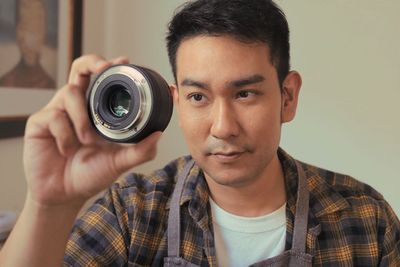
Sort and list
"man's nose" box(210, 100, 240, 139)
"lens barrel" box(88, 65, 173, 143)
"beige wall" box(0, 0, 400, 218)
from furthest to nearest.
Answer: "beige wall" box(0, 0, 400, 218) < "man's nose" box(210, 100, 240, 139) < "lens barrel" box(88, 65, 173, 143)

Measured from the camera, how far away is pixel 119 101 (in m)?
0.57

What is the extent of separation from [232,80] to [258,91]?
0.21 ft

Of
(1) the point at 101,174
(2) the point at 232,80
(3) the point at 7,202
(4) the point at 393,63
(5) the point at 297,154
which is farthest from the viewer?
(5) the point at 297,154

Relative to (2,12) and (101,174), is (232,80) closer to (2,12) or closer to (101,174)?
(101,174)

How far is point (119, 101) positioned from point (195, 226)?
Result: 40 centimetres

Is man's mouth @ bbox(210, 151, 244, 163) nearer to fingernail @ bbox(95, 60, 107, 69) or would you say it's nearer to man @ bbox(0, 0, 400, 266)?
man @ bbox(0, 0, 400, 266)

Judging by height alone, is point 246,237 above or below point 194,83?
below

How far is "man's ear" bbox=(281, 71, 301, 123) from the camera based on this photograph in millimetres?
913

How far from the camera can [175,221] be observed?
87cm

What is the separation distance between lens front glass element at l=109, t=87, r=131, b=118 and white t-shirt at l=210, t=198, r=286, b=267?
42 centimetres

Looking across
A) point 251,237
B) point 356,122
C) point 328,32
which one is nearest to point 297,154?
point 356,122

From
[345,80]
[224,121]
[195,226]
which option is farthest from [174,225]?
[345,80]

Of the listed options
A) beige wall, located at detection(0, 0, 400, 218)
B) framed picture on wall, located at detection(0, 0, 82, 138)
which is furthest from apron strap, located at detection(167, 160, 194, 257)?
beige wall, located at detection(0, 0, 400, 218)

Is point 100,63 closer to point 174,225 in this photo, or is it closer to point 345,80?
point 174,225
